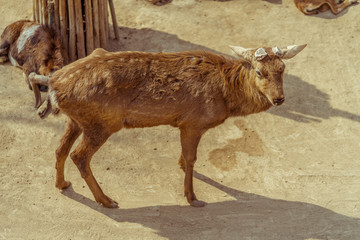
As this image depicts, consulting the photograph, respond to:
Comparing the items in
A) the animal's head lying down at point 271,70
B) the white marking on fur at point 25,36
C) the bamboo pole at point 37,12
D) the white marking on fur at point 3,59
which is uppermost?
the animal's head lying down at point 271,70

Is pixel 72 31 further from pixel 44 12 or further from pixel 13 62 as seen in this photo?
pixel 13 62

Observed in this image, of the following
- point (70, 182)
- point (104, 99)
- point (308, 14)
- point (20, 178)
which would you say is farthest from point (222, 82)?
point (308, 14)

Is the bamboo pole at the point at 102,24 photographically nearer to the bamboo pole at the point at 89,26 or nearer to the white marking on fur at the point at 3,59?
the bamboo pole at the point at 89,26

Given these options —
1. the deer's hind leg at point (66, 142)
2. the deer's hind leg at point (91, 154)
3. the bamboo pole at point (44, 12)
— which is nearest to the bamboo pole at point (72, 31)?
the bamboo pole at point (44, 12)

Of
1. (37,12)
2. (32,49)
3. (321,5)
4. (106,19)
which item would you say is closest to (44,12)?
(37,12)

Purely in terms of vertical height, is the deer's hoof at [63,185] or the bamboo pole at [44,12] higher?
the bamboo pole at [44,12]

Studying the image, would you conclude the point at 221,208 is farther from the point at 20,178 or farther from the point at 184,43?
the point at 184,43

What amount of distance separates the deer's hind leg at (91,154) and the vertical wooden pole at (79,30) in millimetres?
3555

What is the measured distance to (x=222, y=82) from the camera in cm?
696

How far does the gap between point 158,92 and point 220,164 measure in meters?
2.08

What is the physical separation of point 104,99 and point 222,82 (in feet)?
5.56

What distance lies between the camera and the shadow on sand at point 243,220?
674cm

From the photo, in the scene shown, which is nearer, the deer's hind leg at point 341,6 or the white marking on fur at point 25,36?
the white marking on fur at point 25,36

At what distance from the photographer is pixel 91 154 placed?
6781 mm
